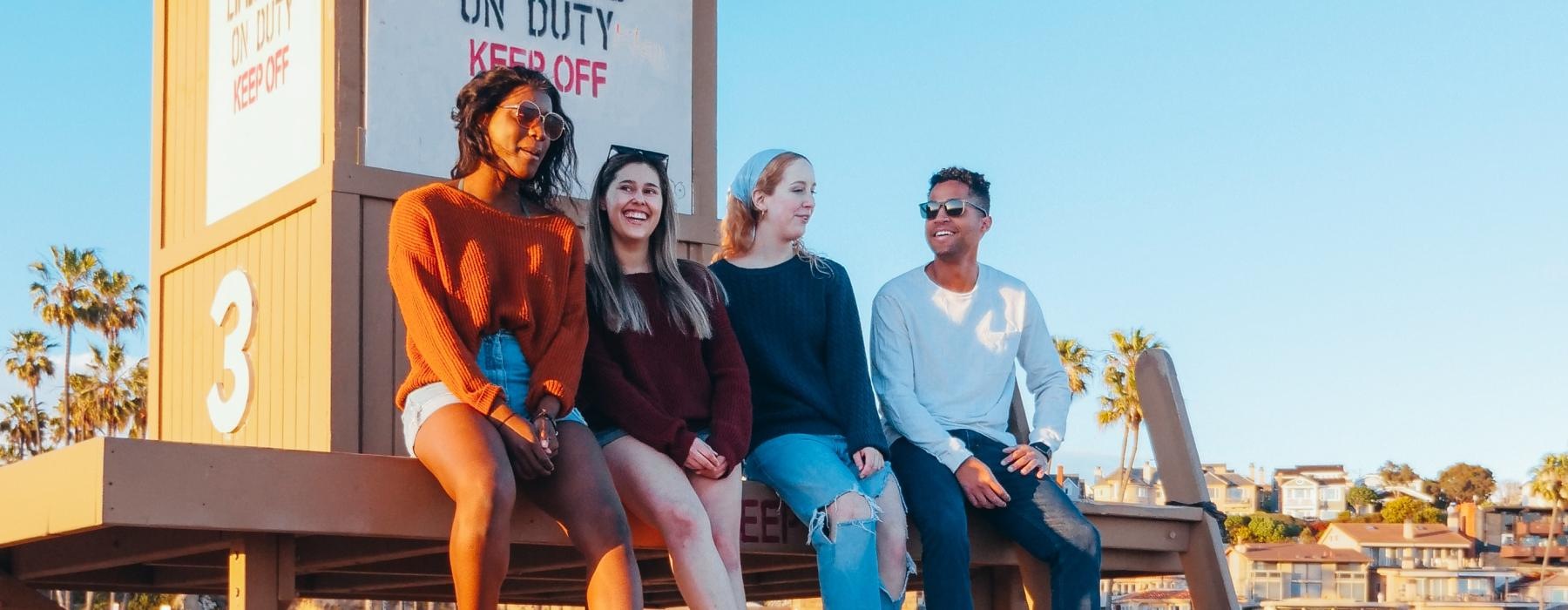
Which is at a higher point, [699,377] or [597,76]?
[597,76]

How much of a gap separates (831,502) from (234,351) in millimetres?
3306

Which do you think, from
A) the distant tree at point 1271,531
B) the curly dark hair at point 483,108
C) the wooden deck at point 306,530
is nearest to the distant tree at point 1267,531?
the distant tree at point 1271,531

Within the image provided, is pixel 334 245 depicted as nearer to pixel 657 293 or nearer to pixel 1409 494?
pixel 657 293

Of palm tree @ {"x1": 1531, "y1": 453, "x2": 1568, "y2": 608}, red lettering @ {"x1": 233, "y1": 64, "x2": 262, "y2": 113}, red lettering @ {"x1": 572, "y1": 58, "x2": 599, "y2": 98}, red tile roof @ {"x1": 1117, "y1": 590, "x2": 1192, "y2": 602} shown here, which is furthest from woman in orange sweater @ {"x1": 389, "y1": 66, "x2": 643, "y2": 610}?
palm tree @ {"x1": 1531, "y1": 453, "x2": 1568, "y2": 608}

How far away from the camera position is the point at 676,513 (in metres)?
4.94

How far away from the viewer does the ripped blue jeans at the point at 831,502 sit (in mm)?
5422

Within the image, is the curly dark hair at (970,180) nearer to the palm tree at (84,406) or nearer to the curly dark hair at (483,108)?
the curly dark hair at (483,108)

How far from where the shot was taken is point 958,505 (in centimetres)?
590

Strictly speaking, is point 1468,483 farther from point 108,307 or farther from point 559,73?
point 559,73

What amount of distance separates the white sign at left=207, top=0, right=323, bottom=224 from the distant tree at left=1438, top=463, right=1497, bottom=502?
120m

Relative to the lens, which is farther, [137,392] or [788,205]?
[137,392]

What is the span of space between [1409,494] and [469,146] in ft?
401

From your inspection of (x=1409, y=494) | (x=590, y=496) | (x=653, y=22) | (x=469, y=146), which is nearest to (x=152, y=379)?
(x=653, y=22)

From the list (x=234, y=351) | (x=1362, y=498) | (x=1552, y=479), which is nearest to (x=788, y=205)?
(x=234, y=351)
